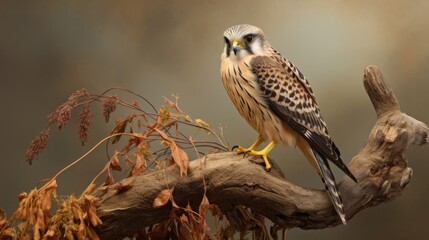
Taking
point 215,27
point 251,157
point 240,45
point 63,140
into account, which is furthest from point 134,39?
point 251,157

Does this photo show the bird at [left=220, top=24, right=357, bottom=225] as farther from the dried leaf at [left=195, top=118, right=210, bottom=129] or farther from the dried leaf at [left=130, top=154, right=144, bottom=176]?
the dried leaf at [left=130, top=154, right=144, bottom=176]

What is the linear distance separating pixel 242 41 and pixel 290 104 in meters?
0.35

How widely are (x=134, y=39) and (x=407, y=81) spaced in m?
1.57

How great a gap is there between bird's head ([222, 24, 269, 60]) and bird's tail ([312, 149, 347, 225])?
0.54 metres

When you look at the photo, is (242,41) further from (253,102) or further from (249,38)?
(253,102)

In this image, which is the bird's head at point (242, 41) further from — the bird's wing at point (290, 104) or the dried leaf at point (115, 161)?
the dried leaf at point (115, 161)

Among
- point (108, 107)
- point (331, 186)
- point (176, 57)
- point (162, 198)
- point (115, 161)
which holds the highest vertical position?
point (176, 57)

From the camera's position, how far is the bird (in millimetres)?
2656

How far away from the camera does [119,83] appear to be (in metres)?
3.43

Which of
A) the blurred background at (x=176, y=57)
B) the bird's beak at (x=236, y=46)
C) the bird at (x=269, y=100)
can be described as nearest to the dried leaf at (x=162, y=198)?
the bird at (x=269, y=100)

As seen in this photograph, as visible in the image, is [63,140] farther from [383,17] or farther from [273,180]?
[383,17]

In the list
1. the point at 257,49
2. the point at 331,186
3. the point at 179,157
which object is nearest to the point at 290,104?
the point at 257,49

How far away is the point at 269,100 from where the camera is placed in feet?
8.73

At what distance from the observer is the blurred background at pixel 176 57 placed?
11.1ft
